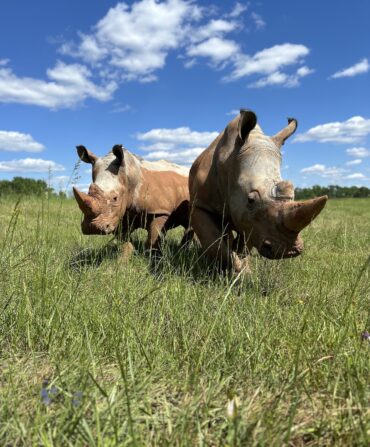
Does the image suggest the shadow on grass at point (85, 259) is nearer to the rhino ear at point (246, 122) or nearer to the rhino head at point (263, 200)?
the rhino head at point (263, 200)

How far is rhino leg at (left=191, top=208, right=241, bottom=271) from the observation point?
171 inches

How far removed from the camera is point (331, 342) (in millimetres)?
2219

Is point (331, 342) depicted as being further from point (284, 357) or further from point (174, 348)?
point (174, 348)

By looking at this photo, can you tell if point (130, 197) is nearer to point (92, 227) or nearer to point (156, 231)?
point (156, 231)

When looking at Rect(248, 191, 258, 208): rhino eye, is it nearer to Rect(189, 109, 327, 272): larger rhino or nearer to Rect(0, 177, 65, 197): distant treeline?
Rect(189, 109, 327, 272): larger rhino

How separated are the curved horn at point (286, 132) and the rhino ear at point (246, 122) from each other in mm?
466

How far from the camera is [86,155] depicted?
5336mm

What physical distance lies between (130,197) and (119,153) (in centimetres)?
57

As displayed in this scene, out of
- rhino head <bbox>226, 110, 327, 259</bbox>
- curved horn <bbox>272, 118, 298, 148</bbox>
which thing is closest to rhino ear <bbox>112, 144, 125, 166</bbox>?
rhino head <bbox>226, 110, 327, 259</bbox>

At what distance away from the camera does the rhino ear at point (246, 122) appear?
4055 millimetres

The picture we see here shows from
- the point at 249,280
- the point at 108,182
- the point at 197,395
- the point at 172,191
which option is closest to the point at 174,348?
the point at 197,395

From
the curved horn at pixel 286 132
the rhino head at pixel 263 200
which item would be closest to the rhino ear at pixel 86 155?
the rhino head at pixel 263 200

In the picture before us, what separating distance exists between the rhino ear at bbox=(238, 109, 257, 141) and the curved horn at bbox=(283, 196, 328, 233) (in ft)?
3.63

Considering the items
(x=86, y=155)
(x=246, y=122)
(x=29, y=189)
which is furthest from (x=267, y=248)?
(x=29, y=189)
